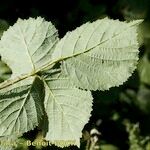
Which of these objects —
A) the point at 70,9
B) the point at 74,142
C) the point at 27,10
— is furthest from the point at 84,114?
the point at 70,9

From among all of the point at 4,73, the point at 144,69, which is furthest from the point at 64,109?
the point at 144,69

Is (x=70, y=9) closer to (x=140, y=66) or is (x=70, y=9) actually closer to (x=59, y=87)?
(x=140, y=66)

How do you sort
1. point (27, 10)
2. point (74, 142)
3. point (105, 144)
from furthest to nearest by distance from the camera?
point (105, 144)
point (27, 10)
point (74, 142)

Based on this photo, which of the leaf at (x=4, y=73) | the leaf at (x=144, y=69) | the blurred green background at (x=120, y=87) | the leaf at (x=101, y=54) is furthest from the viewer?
the leaf at (x=144, y=69)

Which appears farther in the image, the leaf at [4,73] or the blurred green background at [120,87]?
the blurred green background at [120,87]

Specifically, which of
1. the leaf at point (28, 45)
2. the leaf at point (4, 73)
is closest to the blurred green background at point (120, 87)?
the leaf at point (4, 73)

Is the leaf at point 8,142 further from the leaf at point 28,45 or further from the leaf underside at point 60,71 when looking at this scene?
the leaf at point 28,45

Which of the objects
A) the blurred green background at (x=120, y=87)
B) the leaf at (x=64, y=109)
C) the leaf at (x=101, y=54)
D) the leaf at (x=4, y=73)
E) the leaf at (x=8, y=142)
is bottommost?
the leaf at (x=8, y=142)
